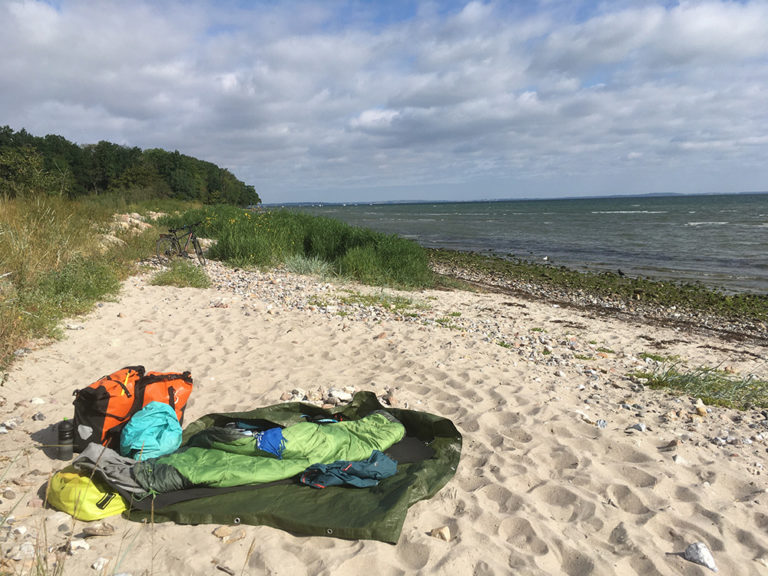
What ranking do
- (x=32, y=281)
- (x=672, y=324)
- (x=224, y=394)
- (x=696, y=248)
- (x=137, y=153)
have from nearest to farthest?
(x=224, y=394) < (x=32, y=281) < (x=672, y=324) < (x=696, y=248) < (x=137, y=153)

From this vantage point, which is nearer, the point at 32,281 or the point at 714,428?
the point at 714,428

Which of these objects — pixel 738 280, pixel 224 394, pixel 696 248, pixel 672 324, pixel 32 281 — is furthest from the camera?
pixel 696 248

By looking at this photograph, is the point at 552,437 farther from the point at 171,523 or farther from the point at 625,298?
the point at 625,298

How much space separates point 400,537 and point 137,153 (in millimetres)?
75548

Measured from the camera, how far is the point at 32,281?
7.53m

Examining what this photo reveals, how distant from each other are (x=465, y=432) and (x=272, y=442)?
5.99 ft

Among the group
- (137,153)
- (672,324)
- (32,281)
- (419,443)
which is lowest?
(672,324)

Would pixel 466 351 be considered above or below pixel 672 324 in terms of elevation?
above

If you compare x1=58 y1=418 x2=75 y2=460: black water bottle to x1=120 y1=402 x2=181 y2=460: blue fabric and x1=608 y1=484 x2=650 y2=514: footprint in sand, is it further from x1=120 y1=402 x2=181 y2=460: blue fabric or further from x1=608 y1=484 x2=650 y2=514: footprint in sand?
x1=608 y1=484 x2=650 y2=514: footprint in sand

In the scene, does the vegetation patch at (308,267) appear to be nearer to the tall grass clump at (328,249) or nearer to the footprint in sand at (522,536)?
the tall grass clump at (328,249)

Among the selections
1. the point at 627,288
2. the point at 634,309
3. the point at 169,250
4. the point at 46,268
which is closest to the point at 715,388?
the point at 634,309

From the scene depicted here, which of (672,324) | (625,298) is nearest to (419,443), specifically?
(672,324)

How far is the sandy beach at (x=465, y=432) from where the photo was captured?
9.62ft

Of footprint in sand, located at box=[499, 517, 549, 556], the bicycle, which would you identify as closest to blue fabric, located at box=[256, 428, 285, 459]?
footprint in sand, located at box=[499, 517, 549, 556]
